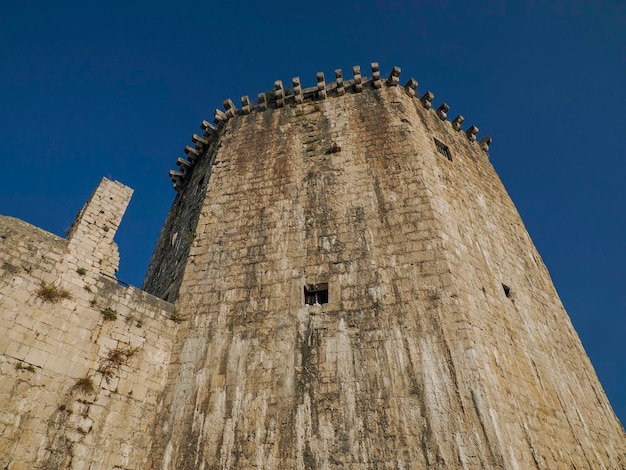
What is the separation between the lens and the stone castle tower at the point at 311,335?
6812 millimetres

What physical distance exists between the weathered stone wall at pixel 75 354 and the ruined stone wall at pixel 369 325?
0.63 m

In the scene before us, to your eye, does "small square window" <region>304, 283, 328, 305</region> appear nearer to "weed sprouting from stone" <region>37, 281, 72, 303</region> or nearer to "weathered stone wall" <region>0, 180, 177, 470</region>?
"weathered stone wall" <region>0, 180, 177, 470</region>

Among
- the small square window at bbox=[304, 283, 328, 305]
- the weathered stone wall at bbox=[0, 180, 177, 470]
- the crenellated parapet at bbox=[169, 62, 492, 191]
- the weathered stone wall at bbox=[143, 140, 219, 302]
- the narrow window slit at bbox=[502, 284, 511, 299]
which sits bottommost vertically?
the weathered stone wall at bbox=[0, 180, 177, 470]

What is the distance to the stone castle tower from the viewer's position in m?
6.81

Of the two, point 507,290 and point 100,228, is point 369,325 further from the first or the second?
point 100,228

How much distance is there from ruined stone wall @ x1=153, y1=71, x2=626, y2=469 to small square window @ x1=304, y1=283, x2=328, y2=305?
14 centimetres

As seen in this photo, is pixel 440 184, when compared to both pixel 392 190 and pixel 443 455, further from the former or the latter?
pixel 443 455

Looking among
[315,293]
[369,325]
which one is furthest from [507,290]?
[315,293]

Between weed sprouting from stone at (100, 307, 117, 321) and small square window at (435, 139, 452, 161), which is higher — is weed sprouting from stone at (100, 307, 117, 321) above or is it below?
below

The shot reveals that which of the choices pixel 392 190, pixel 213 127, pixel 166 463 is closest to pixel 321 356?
pixel 166 463

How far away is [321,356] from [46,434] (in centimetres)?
443

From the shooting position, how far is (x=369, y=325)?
8.02 meters

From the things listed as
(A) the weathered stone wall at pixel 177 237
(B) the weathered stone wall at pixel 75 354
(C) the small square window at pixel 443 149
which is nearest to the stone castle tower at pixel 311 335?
(B) the weathered stone wall at pixel 75 354

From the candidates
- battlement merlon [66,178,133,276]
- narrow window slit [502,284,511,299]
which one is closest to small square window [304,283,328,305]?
battlement merlon [66,178,133,276]
